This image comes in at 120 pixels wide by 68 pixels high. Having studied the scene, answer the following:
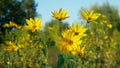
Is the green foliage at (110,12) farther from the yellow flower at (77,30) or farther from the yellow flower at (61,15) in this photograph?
the yellow flower at (77,30)

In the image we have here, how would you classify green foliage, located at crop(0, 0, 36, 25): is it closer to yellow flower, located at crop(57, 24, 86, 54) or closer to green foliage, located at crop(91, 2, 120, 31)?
green foliage, located at crop(91, 2, 120, 31)

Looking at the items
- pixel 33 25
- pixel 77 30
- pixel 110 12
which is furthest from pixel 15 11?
pixel 77 30

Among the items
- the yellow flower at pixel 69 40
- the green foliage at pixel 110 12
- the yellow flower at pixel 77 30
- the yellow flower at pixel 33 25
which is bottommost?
the yellow flower at pixel 69 40

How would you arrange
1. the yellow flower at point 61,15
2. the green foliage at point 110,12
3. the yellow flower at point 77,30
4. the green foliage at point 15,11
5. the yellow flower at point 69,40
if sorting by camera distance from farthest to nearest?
the green foliage at point 110,12 → the green foliage at point 15,11 → the yellow flower at point 61,15 → the yellow flower at point 77,30 → the yellow flower at point 69,40

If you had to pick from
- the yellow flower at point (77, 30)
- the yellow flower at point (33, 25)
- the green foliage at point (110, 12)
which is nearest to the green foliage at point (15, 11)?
the green foliage at point (110, 12)

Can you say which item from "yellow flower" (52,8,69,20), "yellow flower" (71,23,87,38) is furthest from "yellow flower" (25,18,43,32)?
"yellow flower" (71,23,87,38)

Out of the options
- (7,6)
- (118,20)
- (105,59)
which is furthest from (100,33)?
(118,20)

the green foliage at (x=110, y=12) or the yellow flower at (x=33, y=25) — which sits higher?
the green foliage at (x=110, y=12)

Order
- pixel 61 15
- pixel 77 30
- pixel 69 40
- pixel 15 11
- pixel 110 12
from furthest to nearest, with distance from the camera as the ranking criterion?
pixel 110 12 < pixel 15 11 < pixel 61 15 < pixel 77 30 < pixel 69 40

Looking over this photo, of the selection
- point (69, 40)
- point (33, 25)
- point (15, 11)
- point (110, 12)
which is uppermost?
point (15, 11)

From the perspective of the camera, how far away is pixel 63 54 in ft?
8.86

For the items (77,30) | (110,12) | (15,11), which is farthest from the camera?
(110,12)

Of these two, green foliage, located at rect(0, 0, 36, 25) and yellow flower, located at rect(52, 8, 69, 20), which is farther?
green foliage, located at rect(0, 0, 36, 25)

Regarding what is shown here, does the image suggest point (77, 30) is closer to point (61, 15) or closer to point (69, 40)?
point (69, 40)
